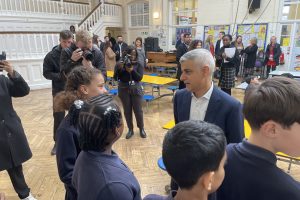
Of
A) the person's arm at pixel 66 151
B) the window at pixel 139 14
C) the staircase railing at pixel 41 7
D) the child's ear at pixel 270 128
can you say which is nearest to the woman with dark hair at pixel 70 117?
the person's arm at pixel 66 151

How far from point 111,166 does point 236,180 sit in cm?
48

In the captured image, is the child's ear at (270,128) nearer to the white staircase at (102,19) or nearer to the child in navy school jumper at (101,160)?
the child in navy school jumper at (101,160)

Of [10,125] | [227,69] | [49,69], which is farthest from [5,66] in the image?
[227,69]

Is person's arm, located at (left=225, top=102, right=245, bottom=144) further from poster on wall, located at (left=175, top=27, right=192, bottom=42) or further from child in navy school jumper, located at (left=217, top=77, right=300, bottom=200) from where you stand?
poster on wall, located at (left=175, top=27, right=192, bottom=42)

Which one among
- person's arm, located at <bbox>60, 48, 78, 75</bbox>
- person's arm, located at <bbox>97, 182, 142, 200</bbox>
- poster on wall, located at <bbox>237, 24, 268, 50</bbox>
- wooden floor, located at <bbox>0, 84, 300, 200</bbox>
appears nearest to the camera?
person's arm, located at <bbox>97, 182, 142, 200</bbox>

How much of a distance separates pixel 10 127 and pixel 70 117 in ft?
3.81

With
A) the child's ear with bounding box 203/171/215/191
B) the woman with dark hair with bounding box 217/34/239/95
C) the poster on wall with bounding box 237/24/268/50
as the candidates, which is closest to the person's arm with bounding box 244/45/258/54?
the poster on wall with bounding box 237/24/268/50

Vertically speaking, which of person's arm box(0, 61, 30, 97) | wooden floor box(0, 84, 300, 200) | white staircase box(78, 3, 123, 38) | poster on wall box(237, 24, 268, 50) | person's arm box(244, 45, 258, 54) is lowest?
wooden floor box(0, 84, 300, 200)

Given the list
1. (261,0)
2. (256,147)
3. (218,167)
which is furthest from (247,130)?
(261,0)

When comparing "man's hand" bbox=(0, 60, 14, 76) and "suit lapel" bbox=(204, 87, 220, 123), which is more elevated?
"man's hand" bbox=(0, 60, 14, 76)

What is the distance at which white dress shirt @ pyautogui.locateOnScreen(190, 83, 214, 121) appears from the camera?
1605 mm

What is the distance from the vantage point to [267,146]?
2.88 feet

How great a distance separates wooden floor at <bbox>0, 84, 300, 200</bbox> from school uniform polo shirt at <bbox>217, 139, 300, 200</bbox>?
1825mm

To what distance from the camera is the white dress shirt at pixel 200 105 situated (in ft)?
5.27
